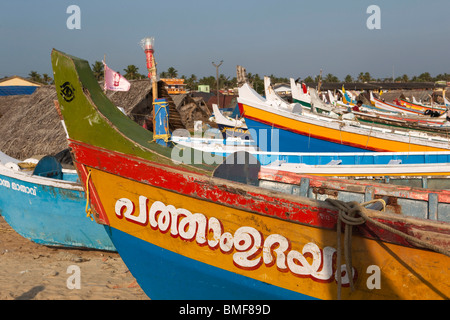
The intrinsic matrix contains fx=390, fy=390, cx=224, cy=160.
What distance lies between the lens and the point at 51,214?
24.2 ft

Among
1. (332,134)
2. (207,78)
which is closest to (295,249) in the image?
(332,134)

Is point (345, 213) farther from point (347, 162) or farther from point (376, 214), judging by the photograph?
point (347, 162)

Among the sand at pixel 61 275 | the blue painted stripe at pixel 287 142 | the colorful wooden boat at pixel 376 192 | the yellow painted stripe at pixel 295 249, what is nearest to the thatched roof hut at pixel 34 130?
the sand at pixel 61 275

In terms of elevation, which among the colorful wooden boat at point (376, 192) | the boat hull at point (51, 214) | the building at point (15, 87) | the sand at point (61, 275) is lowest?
the sand at point (61, 275)

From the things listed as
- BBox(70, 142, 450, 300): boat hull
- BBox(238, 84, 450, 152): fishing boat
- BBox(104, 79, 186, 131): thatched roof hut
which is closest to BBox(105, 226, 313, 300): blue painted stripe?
BBox(70, 142, 450, 300): boat hull

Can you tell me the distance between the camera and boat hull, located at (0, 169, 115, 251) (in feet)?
23.3

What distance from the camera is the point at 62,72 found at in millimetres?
4461

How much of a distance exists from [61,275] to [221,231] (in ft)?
13.3

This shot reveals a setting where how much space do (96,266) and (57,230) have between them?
121 centimetres

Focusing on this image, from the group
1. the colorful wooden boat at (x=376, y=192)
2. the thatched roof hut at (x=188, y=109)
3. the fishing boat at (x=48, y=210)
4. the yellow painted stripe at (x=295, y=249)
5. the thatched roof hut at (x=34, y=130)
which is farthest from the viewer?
the thatched roof hut at (x=188, y=109)

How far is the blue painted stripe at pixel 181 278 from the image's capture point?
3.55 meters

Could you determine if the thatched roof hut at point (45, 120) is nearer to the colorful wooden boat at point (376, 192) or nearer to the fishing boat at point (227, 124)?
the fishing boat at point (227, 124)

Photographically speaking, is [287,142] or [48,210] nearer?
[48,210]

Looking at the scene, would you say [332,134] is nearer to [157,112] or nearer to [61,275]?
[157,112]
